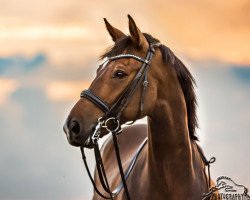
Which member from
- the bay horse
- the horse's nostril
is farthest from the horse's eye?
the horse's nostril

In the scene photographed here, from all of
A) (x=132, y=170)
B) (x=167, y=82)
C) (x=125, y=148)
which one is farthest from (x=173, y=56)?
(x=125, y=148)

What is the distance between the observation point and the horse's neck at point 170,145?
19.8ft

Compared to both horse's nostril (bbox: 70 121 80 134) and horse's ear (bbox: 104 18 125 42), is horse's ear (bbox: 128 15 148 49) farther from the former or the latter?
horse's nostril (bbox: 70 121 80 134)

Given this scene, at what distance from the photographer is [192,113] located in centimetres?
627

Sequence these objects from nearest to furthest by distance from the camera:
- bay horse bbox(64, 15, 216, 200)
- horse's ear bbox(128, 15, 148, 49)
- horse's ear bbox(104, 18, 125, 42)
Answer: bay horse bbox(64, 15, 216, 200), horse's ear bbox(128, 15, 148, 49), horse's ear bbox(104, 18, 125, 42)

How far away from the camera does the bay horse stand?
5.75 meters

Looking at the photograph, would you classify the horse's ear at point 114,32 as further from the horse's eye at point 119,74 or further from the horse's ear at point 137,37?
the horse's eye at point 119,74

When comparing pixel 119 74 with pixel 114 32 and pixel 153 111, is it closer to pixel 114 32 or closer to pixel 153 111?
pixel 153 111

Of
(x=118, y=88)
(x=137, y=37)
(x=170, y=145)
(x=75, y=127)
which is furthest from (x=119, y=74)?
(x=170, y=145)

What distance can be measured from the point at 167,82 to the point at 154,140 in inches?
19.3

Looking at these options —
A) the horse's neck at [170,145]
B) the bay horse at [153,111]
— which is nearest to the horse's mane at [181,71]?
the bay horse at [153,111]

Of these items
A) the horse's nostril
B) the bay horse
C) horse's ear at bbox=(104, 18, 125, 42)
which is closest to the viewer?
the horse's nostril

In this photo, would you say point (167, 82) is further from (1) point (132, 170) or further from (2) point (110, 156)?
(2) point (110, 156)

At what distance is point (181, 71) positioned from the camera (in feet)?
20.2
